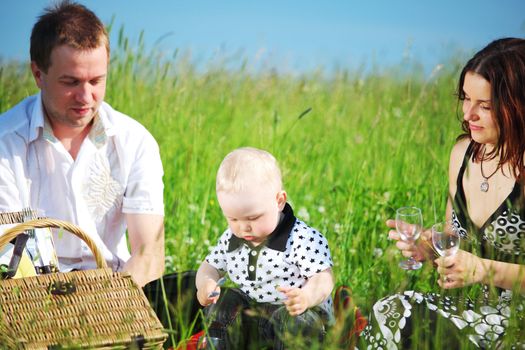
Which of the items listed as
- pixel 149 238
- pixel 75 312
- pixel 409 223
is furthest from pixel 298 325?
pixel 149 238

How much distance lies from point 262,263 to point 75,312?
71cm

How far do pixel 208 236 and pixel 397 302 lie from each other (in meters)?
1.91

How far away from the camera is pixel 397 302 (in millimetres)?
3043

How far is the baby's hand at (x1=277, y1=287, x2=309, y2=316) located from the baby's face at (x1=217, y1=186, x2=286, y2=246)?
0.87 feet

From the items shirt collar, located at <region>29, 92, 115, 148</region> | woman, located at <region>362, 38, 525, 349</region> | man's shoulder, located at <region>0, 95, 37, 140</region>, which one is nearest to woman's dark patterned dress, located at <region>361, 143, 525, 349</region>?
woman, located at <region>362, 38, 525, 349</region>

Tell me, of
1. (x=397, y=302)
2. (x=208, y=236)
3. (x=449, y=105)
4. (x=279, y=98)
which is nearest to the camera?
(x=397, y=302)

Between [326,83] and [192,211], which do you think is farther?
[326,83]

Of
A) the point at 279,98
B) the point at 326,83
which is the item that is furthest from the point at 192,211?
the point at 326,83

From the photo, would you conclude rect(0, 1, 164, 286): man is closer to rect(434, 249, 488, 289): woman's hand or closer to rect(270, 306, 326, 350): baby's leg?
rect(270, 306, 326, 350): baby's leg

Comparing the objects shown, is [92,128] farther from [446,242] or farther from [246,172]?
[446,242]

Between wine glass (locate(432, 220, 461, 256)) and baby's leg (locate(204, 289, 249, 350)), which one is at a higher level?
wine glass (locate(432, 220, 461, 256))

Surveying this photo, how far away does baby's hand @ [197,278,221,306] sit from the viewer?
3.06 m

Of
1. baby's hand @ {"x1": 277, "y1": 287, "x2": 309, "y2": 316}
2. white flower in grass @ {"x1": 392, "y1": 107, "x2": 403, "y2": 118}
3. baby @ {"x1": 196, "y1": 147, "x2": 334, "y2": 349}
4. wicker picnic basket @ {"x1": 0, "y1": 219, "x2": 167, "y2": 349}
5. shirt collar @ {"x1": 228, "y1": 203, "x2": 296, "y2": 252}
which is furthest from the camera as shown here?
white flower in grass @ {"x1": 392, "y1": 107, "x2": 403, "y2": 118}

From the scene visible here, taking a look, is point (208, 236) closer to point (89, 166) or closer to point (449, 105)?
point (89, 166)
